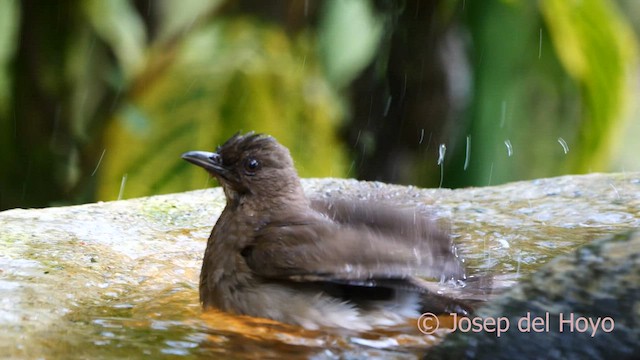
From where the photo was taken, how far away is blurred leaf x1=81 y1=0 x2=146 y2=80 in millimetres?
5785

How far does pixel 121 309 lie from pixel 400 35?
354 cm

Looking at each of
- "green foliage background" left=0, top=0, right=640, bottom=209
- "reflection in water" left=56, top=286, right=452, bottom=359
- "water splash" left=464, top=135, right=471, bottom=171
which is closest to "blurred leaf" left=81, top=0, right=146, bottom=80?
"green foliage background" left=0, top=0, right=640, bottom=209

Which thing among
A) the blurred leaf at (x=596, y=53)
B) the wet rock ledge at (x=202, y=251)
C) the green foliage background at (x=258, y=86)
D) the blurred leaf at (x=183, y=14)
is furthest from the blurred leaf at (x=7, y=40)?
the blurred leaf at (x=596, y=53)

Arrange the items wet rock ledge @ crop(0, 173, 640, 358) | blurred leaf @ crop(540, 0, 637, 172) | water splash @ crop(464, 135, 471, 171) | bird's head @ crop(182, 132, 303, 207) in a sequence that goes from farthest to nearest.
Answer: water splash @ crop(464, 135, 471, 171), blurred leaf @ crop(540, 0, 637, 172), bird's head @ crop(182, 132, 303, 207), wet rock ledge @ crop(0, 173, 640, 358)

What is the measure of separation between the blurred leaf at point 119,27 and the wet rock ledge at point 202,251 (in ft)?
3.72

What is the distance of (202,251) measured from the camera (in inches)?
172

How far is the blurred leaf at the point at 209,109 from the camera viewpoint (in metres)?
5.78

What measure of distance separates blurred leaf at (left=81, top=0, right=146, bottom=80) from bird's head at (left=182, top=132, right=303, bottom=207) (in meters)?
2.11

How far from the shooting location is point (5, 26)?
578cm

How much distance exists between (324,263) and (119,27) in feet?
9.99

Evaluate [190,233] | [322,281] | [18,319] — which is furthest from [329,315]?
[190,233]

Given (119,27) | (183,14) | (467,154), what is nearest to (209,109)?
(183,14)

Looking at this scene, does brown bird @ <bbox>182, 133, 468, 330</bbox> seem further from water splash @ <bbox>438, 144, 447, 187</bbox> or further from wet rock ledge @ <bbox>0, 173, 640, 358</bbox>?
water splash @ <bbox>438, 144, 447, 187</bbox>

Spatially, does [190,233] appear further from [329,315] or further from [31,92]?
[31,92]
